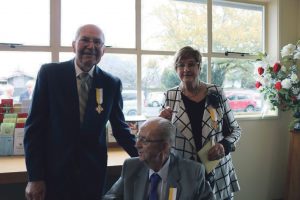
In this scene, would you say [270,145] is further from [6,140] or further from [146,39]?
[6,140]

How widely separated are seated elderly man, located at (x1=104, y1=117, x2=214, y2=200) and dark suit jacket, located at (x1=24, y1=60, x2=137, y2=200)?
0.20 meters

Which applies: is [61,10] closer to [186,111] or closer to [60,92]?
[60,92]

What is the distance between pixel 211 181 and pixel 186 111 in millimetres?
445

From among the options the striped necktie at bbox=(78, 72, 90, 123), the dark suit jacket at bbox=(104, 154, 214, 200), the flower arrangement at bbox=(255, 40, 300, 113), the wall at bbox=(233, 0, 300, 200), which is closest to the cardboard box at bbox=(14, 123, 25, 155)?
the striped necktie at bbox=(78, 72, 90, 123)

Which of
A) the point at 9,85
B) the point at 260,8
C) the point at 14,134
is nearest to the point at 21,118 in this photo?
the point at 14,134

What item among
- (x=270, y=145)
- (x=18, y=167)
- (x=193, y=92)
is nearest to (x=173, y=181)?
(x=193, y=92)

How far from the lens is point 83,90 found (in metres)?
1.50

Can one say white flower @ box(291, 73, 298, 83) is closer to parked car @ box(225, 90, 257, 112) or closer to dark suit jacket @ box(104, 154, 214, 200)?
parked car @ box(225, 90, 257, 112)

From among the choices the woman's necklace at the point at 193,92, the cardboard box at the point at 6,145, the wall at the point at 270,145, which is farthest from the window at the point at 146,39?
the woman's necklace at the point at 193,92

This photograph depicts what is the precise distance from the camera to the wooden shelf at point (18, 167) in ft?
5.53

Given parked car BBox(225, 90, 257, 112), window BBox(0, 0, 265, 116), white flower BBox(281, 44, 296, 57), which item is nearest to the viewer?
window BBox(0, 0, 265, 116)

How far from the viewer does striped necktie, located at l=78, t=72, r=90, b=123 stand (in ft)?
4.83

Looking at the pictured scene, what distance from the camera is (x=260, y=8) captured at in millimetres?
3371

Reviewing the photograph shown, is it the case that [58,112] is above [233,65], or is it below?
below
